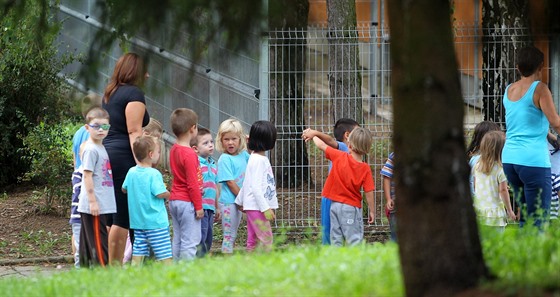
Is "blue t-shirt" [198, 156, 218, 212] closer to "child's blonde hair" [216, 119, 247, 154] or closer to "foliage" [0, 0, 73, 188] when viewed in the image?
"child's blonde hair" [216, 119, 247, 154]

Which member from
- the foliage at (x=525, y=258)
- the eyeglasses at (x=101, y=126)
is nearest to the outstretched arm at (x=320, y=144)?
the eyeglasses at (x=101, y=126)

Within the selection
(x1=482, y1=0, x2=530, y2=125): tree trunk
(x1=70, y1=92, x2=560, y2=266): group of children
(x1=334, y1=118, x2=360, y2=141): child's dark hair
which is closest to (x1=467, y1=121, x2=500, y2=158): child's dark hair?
(x1=70, y1=92, x2=560, y2=266): group of children

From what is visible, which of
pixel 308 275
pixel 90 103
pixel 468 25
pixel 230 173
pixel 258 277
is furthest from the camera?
pixel 468 25

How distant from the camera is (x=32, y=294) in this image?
644 cm

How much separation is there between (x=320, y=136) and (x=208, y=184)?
3.57 ft

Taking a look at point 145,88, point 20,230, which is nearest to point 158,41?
point 145,88

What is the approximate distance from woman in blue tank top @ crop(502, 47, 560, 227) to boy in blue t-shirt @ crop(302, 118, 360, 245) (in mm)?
1446

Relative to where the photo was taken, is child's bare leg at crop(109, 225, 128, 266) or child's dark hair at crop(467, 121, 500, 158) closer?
child's bare leg at crop(109, 225, 128, 266)

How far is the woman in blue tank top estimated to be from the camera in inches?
332

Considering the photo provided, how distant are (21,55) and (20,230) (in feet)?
7.45

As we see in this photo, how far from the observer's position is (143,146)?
8.03 meters

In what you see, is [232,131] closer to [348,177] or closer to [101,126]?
[348,177]

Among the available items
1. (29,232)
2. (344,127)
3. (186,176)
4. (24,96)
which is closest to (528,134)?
(344,127)

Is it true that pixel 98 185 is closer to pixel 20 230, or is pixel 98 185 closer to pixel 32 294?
pixel 32 294
